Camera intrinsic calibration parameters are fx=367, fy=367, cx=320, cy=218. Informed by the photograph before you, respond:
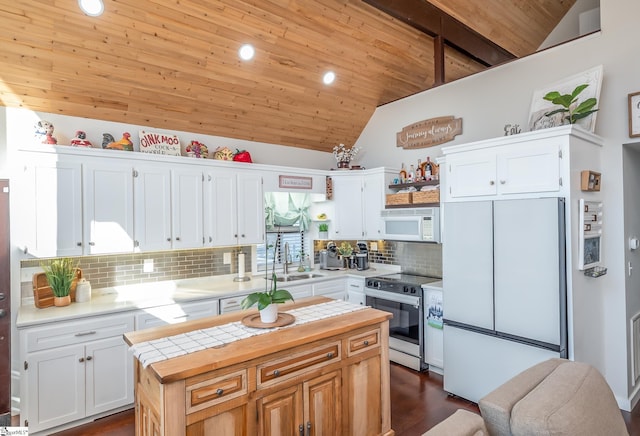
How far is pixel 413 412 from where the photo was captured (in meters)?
3.15

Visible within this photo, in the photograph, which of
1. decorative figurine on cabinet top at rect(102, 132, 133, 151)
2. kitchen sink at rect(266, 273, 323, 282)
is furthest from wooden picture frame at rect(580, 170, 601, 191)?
decorative figurine on cabinet top at rect(102, 132, 133, 151)

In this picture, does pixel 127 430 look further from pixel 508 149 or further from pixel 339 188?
pixel 508 149

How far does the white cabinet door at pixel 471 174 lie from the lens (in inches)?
124

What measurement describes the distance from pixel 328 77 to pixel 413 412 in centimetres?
353

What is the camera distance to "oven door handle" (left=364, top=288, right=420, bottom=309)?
3.94 m

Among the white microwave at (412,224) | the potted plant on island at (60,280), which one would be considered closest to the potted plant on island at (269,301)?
the potted plant on island at (60,280)

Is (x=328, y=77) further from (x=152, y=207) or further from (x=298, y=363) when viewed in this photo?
(x=298, y=363)

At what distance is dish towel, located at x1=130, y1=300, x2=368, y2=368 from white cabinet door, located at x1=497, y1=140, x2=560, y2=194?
5.66 feet

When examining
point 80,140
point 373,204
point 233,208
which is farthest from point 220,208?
point 373,204

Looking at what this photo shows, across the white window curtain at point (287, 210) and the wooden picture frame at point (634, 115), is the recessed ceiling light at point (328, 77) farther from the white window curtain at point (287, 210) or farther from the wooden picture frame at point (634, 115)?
the wooden picture frame at point (634, 115)

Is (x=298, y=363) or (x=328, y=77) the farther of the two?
(x=328, y=77)

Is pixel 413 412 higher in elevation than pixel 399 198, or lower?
lower

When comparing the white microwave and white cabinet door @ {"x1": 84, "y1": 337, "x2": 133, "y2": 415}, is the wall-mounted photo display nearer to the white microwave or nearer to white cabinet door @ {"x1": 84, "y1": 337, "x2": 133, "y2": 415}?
the white microwave

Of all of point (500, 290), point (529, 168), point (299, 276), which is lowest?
point (299, 276)
